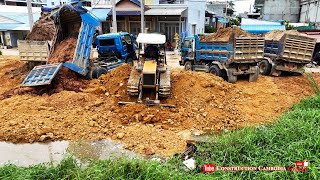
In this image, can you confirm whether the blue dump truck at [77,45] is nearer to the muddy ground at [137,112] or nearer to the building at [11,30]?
the muddy ground at [137,112]

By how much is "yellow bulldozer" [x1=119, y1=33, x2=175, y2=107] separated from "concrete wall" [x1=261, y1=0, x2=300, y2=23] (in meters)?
32.6

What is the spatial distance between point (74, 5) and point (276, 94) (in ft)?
28.2

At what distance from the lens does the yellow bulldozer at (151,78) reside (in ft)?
27.6

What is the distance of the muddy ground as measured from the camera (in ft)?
22.2

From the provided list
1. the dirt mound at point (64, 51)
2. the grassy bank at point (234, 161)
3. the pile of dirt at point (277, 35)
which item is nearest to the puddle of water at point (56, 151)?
the grassy bank at point (234, 161)

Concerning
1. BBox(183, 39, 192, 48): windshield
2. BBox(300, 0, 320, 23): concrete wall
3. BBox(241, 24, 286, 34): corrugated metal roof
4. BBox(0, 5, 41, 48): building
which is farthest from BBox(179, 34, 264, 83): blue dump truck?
BBox(300, 0, 320, 23): concrete wall

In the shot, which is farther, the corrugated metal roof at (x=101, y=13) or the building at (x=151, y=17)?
the corrugated metal roof at (x=101, y=13)

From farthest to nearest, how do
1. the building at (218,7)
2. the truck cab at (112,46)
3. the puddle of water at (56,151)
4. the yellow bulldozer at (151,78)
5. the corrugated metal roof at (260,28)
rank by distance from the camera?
the building at (218,7) → the corrugated metal roof at (260,28) → the truck cab at (112,46) → the yellow bulldozer at (151,78) → the puddle of water at (56,151)

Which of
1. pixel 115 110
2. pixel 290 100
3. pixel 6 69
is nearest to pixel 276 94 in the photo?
pixel 290 100

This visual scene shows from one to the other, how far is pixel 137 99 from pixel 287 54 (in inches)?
309

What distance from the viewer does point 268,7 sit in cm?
3681

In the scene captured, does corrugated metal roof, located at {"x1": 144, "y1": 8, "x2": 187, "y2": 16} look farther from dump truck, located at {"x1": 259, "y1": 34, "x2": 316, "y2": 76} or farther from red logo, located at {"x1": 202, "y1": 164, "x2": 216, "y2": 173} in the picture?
red logo, located at {"x1": 202, "y1": 164, "x2": 216, "y2": 173}

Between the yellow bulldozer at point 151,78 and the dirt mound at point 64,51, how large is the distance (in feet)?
9.51

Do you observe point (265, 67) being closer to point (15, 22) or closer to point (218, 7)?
point (15, 22)
